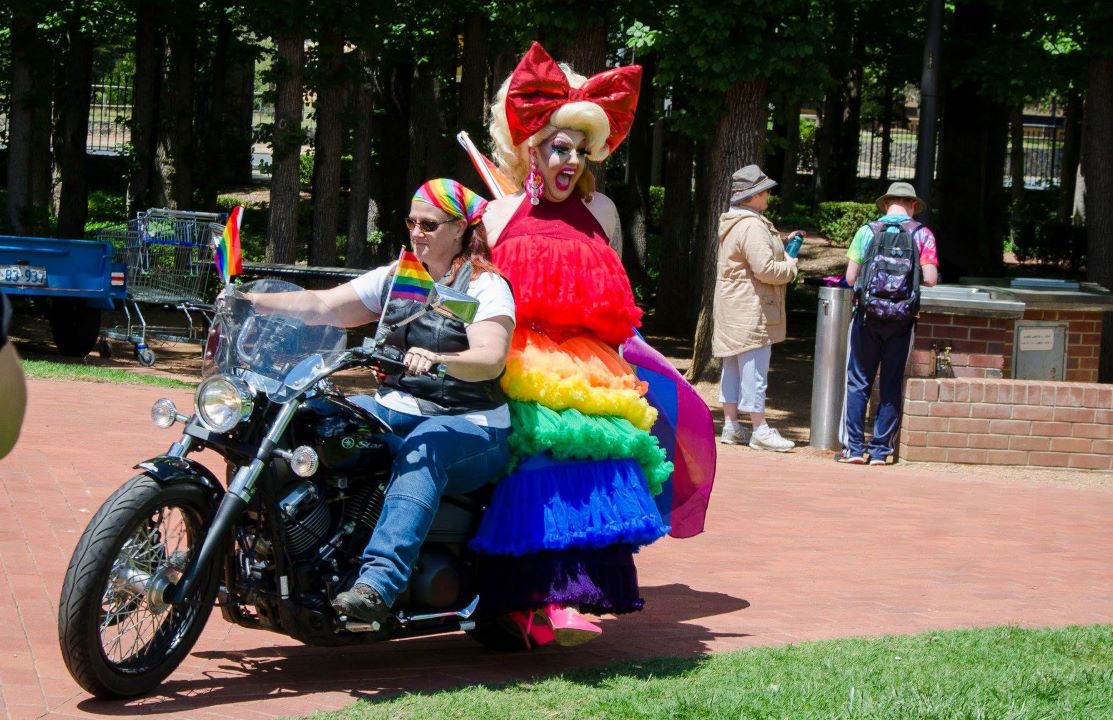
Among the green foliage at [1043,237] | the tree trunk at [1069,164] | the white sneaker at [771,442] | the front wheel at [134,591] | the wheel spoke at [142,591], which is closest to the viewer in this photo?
the front wheel at [134,591]

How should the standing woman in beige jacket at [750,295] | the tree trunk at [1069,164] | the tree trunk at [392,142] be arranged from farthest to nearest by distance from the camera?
the tree trunk at [1069,164], the tree trunk at [392,142], the standing woman in beige jacket at [750,295]

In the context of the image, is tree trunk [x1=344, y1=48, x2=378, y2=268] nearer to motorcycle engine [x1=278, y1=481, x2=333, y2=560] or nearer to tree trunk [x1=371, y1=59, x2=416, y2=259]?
Answer: tree trunk [x1=371, y1=59, x2=416, y2=259]

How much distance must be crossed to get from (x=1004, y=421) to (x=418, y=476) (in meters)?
6.80

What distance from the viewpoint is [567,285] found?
5086 millimetres

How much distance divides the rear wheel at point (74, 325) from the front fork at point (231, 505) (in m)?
10.3

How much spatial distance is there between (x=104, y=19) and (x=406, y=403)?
17273 mm

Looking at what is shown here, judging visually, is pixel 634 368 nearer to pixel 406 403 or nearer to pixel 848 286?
pixel 406 403

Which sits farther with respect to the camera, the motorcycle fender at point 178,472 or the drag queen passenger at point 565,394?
the drag queen passenger at point 565,394

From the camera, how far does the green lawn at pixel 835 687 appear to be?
174 inches

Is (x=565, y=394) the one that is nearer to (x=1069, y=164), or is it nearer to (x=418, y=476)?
(x=418, y=476)

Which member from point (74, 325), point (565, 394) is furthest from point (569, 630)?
point (74, 325)

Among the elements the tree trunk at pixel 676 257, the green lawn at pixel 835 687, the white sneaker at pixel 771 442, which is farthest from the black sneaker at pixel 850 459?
the tree trunk at pixel 676 257

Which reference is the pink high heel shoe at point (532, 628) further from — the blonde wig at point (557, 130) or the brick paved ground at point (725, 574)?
the blonde wig at point (557, 130)

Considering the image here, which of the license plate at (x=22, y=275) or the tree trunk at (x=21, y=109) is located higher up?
the tree trunk at (x=21, y=109)
